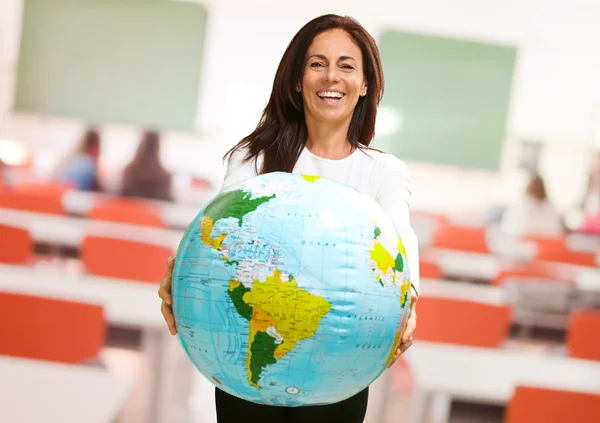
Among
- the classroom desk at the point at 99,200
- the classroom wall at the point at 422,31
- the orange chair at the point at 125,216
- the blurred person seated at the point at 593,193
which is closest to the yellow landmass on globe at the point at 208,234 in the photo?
the orange chair at the point at 125,216

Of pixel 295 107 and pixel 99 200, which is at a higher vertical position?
pixel 295 107

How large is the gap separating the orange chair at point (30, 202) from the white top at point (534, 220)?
14.4 feet

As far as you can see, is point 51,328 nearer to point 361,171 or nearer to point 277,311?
point 361,171

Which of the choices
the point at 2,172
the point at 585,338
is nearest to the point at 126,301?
the point at 585,338

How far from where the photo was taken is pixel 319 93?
1.37 meters

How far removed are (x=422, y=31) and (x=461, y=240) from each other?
166 inches

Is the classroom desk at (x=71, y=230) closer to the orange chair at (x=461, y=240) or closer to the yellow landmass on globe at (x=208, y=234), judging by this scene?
the orange chair at (x=461, y=240)

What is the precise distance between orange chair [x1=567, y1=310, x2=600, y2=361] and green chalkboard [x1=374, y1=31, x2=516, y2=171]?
6.26 m

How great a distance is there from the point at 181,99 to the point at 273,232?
8461 millimetres

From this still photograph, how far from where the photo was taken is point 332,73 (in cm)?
134

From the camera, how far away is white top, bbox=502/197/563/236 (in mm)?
6953

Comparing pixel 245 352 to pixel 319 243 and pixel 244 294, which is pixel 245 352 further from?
pixel 319 243

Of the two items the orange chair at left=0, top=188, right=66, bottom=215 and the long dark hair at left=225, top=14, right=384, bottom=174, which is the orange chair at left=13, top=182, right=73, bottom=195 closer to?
the orange chair at left=0, top=188, right=66, bottom=215

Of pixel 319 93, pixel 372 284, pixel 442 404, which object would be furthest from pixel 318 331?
pixel 442 404
